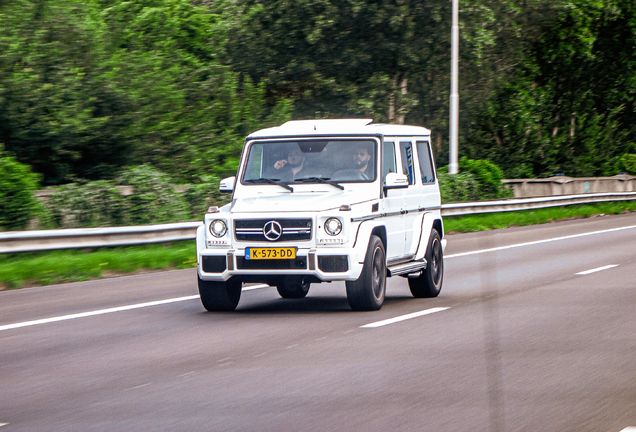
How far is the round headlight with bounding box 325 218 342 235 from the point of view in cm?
1018

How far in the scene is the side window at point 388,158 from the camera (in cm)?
1135

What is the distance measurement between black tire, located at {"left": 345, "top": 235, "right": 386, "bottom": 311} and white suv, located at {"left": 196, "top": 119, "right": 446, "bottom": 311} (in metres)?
0.01

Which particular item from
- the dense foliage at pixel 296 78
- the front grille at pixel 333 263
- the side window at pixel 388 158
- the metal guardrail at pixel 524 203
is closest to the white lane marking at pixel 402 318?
the front grille at pixel 333 263

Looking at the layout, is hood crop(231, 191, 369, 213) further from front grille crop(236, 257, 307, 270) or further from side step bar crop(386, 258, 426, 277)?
side step bar crop(386, 258, 426, 277)

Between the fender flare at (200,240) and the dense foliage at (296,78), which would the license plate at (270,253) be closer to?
the fender flare at (200,240)

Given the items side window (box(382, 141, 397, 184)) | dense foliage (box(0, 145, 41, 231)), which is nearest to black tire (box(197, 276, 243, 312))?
side window (box(382, 141, 397, 184))

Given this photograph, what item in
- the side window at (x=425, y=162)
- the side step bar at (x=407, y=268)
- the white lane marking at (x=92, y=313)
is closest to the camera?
the white lane marking at (x=92, y=313)

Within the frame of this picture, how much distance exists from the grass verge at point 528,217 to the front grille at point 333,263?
16314 millimetres

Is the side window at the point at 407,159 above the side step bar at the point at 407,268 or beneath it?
above

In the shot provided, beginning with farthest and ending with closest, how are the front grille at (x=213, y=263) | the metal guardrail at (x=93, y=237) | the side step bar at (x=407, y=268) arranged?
the metal guardrail at (x=93, y=237)
the side step bar at (x=407, y=268)
the front grille at (x=213, y=263)

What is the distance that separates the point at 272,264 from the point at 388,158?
6.85 feet

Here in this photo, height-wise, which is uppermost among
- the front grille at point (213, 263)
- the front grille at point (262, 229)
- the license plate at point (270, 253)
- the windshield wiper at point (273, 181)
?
the windshield wiper at point (273, 181)

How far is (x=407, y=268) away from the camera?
37.5ft

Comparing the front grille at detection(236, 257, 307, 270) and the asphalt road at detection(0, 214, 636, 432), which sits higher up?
the front grille at detection(236, 257, 307, 270)
